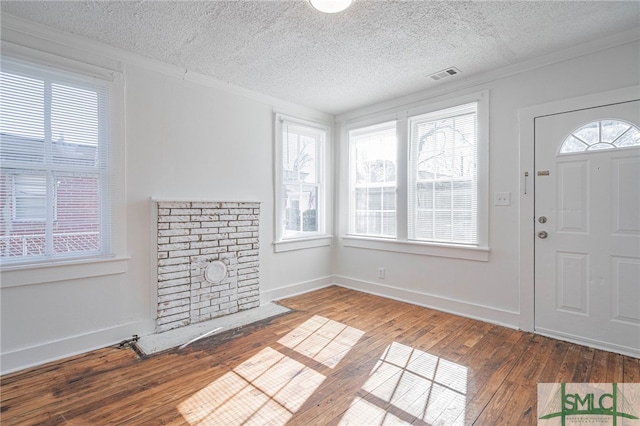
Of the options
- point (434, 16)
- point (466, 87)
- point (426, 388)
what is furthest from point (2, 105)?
point (466, 87)

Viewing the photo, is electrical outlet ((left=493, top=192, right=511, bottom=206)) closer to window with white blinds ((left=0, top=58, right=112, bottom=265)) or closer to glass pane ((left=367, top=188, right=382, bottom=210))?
glass pane ((left=367, top=188, right=382, bottom=210))

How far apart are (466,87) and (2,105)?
4209 millimetres

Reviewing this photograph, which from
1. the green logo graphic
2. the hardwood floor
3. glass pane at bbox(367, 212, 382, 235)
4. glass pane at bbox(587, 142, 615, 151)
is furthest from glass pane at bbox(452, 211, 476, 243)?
the green logo graphic

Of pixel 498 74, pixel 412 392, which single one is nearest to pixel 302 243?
pixel 412 392

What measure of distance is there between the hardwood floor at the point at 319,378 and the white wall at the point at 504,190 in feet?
1.27

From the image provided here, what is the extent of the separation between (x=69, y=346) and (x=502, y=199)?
166 inches

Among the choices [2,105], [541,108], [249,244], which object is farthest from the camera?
[249,244]

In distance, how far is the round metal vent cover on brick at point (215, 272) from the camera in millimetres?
3361

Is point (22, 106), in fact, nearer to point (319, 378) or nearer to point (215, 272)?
point (215, 272)

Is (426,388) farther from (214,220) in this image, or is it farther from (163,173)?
(163,173)

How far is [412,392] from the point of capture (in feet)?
6.91

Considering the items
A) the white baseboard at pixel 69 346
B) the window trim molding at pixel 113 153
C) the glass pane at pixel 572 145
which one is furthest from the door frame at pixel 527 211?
the window trim molding at pixel 113 153

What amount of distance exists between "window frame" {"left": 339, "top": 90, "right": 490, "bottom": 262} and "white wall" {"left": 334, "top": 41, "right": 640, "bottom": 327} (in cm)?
6

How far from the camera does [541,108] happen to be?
3.00 m
